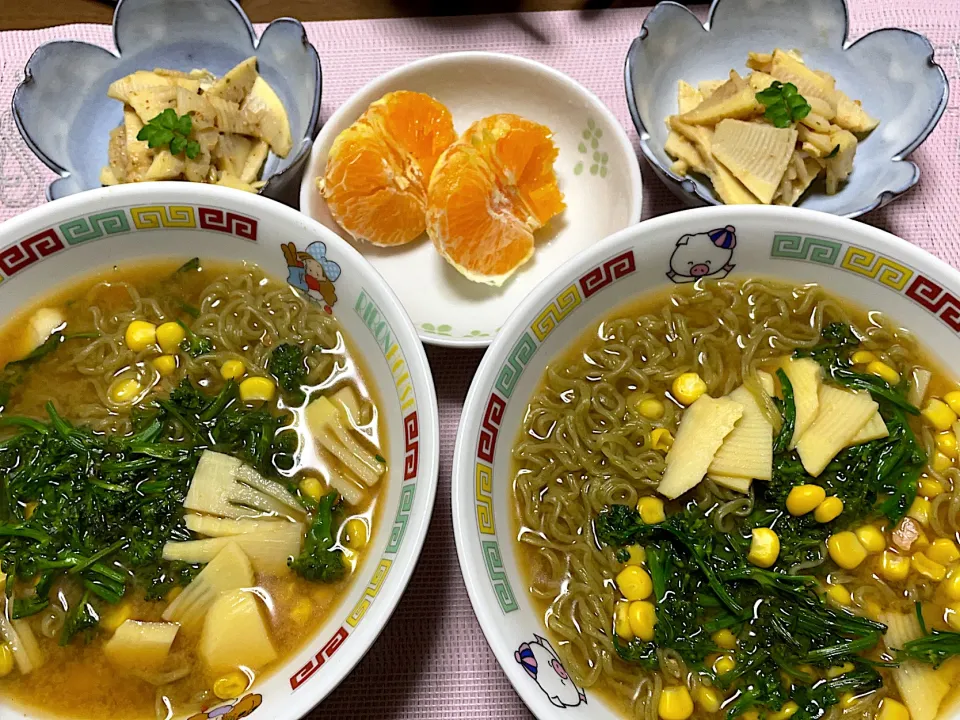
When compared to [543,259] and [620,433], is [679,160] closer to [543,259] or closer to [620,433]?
[543,259]

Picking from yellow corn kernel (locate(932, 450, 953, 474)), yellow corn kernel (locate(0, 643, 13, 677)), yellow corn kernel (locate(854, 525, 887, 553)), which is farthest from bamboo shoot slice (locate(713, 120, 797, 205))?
yellow corn kernel (locate(0, 643, 13, 677))

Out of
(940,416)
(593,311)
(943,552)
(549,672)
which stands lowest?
(549,672)

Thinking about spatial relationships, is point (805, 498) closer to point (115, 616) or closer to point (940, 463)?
point (940, 463)

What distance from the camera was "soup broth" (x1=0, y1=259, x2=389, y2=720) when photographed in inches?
72.0

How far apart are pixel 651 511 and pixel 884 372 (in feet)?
2.53

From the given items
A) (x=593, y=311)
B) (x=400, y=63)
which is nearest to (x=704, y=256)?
(x=593, y=311)

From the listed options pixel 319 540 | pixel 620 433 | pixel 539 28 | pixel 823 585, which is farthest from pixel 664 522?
pixel 539 28

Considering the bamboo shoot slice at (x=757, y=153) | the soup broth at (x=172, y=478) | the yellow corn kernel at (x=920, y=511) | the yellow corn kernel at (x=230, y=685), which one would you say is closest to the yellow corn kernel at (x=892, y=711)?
the yellow corn kernel at (x=920, y=511)

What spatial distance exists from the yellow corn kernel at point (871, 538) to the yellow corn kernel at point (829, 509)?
9cm

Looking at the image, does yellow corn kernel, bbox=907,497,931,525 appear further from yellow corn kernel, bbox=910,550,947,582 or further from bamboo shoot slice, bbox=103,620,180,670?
bamboo shoot slice, bbox=103,620,180,670

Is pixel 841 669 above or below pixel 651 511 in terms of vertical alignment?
below

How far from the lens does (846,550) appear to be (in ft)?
6.04

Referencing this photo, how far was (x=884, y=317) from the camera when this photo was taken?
6.59 ft

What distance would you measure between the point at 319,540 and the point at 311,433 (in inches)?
12.4
